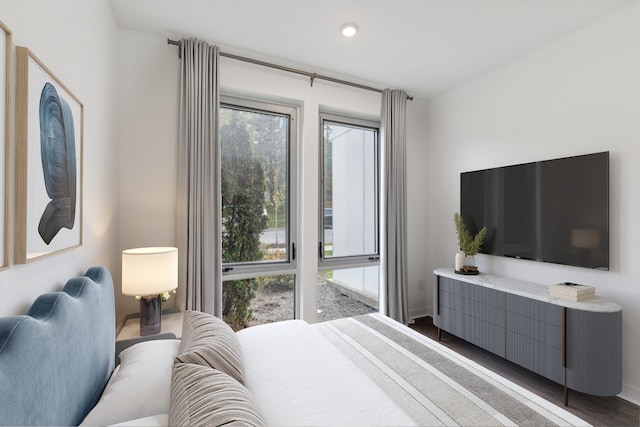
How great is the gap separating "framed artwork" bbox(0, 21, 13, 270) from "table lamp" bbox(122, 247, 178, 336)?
984mm

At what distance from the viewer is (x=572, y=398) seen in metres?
2.15

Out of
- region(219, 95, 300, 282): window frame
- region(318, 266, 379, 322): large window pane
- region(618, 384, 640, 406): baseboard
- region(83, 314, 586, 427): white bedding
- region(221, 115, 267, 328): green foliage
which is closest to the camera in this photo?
region(83, 314, 586, 427): white bedding

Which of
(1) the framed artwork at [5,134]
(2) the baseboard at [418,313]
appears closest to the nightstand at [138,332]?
(1) the framed artwork at [5,134]

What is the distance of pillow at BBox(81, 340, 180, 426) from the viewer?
3.31 ft

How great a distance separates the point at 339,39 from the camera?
2.53m

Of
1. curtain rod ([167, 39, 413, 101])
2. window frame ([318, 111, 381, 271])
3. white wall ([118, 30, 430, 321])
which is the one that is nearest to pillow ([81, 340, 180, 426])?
white wall ([118, 30, 430, 321])

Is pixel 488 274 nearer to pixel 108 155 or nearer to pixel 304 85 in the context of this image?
pixel 304 85

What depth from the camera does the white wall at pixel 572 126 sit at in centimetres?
211

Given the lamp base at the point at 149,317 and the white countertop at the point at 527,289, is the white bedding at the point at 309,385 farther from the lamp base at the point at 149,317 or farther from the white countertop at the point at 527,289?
the white countertop at the point at 527,289

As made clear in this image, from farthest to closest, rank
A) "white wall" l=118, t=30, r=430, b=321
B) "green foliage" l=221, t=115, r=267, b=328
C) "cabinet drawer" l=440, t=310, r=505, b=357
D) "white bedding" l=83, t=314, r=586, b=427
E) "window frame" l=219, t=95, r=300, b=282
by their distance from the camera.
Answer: "window frame" l=219, t=95, r=300, b=282
"green foliage" l=221, t=115, r=267, b=328
"cabinet drawer" l=440, t=310, r=505, b=357
"white wall" l=118, t=30, r=430, b=321
"white bedding" l=83, t=314, r=586, b=427

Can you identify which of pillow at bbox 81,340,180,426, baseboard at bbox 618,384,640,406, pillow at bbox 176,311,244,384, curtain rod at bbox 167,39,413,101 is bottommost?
baseboard at bbox 618,384,640,406

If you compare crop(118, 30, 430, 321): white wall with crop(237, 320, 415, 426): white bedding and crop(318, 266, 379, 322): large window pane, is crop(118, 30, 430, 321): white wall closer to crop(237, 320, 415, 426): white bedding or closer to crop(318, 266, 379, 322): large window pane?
crop(237, 320, 415, 426): white bedding

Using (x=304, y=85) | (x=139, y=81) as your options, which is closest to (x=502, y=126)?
(x=304, y=85)

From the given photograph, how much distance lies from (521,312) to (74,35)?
332cm
